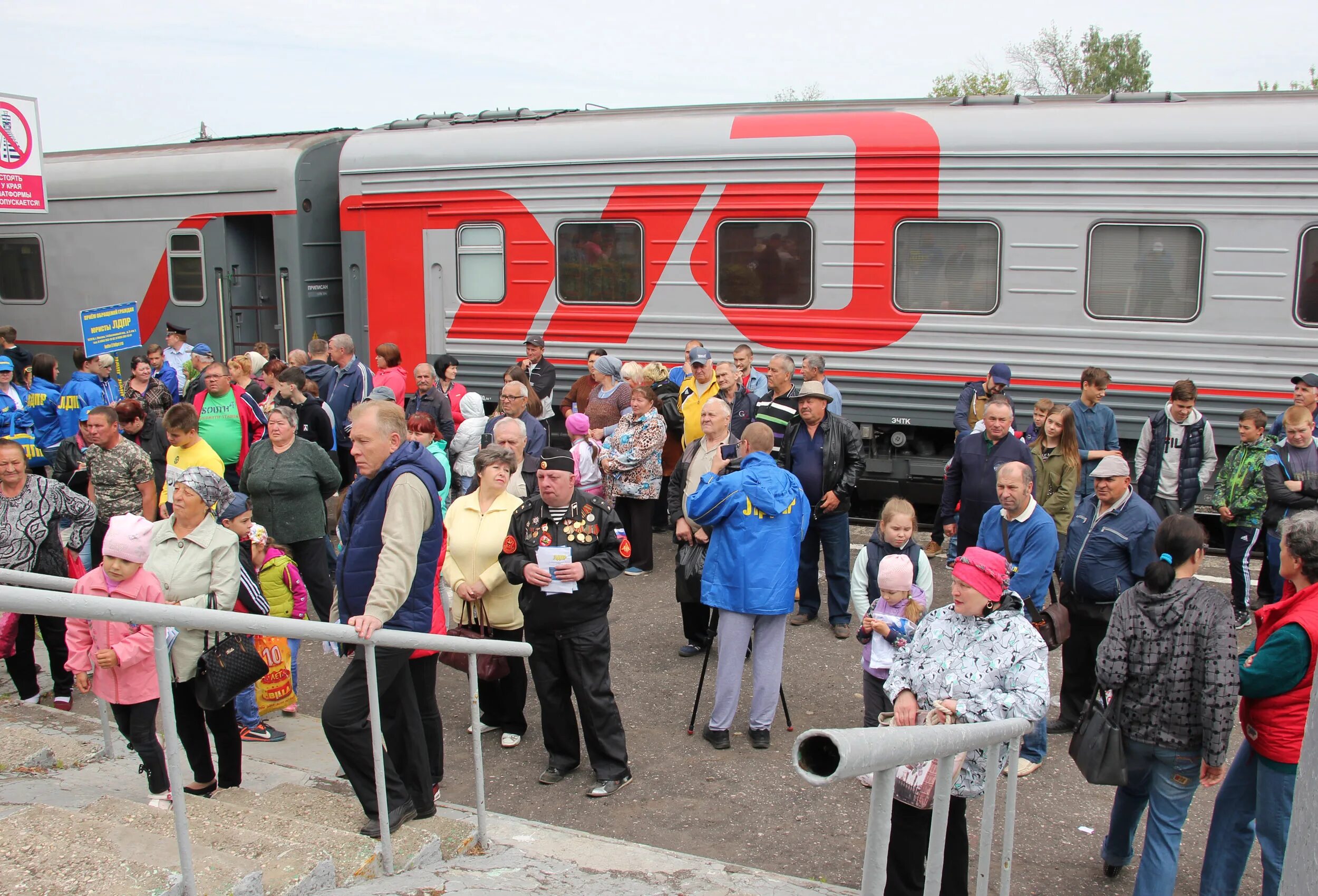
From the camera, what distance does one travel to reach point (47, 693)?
6445mm

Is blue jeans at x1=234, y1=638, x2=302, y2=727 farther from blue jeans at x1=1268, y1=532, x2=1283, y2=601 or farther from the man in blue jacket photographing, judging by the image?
blue jeans at x1=1268, y1=532, x2=1283, y2=601

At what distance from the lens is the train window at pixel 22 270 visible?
13781mm

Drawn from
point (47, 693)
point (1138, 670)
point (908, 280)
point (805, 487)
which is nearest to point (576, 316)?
point (908, 280)

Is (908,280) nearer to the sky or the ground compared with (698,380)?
nearer to the sky

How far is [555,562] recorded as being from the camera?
17.0ft

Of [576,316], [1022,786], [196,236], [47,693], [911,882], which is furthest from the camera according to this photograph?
[196,236]

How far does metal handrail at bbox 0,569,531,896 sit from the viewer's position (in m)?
3.00

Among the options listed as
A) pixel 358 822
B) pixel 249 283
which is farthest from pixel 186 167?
pixel 358 822

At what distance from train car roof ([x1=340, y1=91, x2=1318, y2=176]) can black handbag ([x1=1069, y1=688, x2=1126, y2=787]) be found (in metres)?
6.10

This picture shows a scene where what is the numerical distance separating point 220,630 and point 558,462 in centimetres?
220

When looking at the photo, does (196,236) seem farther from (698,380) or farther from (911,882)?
(911,882)

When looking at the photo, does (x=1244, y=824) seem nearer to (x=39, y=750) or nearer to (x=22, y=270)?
(x=39, y=750)

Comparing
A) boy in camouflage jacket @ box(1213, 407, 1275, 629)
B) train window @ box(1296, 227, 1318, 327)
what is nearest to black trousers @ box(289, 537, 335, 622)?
boy in camouflage jacket @ box(1213, 407, 1275, 629)

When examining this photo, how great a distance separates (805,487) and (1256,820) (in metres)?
3.80
